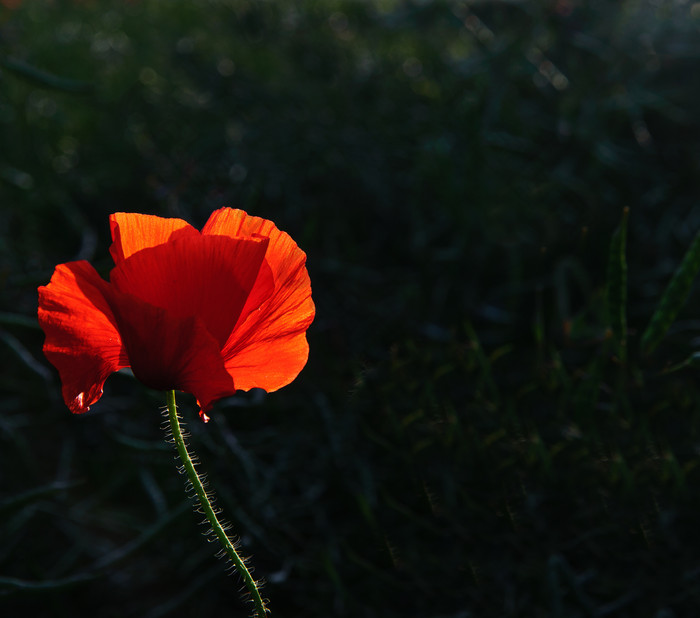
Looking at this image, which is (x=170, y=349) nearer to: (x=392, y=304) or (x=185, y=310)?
(x=185, y=310)

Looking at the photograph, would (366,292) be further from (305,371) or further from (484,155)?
(484,155)

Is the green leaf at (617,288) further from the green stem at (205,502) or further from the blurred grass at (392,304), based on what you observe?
the green stem at (205,502)

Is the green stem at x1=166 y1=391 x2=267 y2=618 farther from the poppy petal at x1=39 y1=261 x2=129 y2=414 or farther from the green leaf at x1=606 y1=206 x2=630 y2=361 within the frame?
the green leaf at x1=606 y1=206 x2=630 y2=361

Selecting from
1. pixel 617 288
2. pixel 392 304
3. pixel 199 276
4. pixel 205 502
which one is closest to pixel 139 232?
pixel 199 276

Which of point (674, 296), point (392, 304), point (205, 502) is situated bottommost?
point (392, 304)

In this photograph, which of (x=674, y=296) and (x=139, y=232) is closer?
(x=139, y=232)

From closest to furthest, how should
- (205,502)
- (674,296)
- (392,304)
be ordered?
(205,502) < (674,296) < (392,304)
